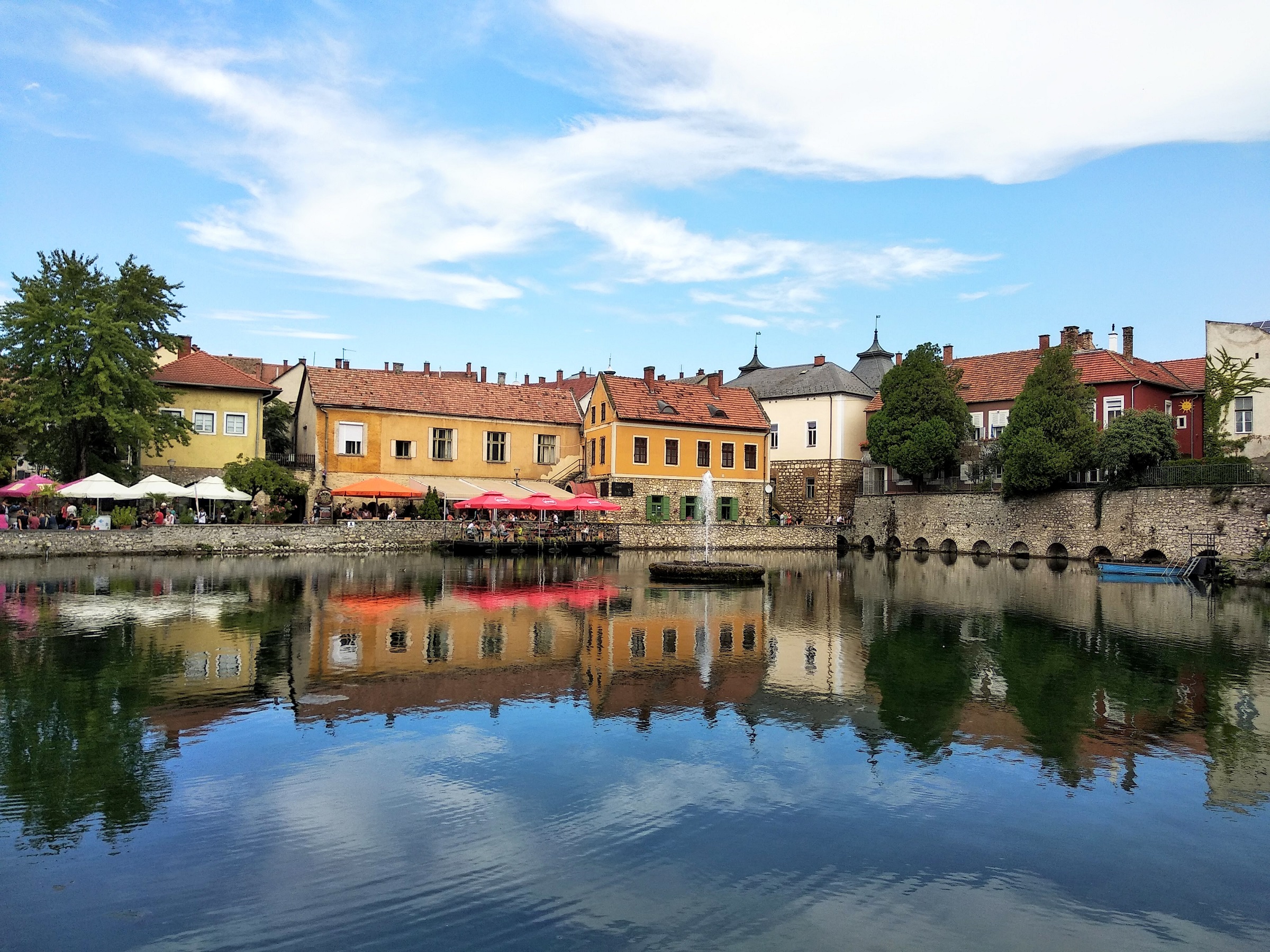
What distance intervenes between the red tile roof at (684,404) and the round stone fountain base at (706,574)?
18241 mm

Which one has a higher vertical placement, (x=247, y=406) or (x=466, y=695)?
(x=247, y=406)

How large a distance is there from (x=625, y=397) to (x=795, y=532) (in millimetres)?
10449

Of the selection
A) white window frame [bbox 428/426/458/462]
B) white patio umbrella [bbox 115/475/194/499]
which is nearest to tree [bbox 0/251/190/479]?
white patio umbrella [bbox 115/475/194/499]

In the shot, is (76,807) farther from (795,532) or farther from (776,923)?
(795,532)

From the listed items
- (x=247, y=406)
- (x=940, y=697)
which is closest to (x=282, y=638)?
(x=940, y=697)

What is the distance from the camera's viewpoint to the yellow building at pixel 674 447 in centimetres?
4294

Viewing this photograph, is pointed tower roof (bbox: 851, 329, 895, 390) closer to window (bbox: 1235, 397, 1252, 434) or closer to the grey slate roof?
the grey slate roof

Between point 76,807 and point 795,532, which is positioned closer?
point 76,807

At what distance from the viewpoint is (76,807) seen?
705cm

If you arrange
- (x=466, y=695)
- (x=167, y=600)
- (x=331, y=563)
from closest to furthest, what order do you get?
(x=466, y=695)
(x=167, y=600)
(x=331, y=563)

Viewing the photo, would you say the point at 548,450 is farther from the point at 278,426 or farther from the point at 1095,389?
the point at 1095,389

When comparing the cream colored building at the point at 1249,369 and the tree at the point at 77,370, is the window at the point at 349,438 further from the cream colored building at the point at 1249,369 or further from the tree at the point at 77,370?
the cream colored building at the point at 1249,369

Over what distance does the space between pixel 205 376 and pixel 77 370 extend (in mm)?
6815

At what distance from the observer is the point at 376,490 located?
37.2 meters
